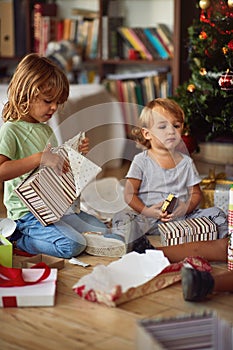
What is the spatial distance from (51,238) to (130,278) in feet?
1.49

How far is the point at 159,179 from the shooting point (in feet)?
8.60

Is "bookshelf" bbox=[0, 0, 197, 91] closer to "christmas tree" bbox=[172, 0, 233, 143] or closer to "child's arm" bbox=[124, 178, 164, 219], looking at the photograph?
"christmas tree" bbox=[172, 0, 233, 143]

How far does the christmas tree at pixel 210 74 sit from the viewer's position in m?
2.85

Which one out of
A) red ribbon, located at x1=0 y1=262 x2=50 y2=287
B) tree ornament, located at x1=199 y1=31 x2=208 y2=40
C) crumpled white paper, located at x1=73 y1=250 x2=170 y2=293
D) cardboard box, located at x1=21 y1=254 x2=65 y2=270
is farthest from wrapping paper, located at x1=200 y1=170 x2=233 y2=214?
red ribbon, located at x1=0 y1=262 x2=50 y2=287

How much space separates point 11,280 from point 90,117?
2070mm

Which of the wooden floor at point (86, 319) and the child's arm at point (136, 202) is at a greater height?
the child's arm at point (136, 202)

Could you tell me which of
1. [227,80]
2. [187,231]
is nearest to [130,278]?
[187,231]

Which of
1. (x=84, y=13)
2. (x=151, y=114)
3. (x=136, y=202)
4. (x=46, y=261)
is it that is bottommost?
(x=46, y=261)

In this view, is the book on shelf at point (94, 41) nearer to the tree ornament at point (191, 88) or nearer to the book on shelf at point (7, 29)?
the book on shelf at point (7, 29)

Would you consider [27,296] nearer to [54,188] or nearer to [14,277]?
[14,277]

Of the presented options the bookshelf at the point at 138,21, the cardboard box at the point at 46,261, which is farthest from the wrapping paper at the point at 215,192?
the bookshelf at the point at 138,21

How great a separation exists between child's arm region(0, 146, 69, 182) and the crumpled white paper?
17.7 inches

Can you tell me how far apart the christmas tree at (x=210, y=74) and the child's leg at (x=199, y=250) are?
69cm

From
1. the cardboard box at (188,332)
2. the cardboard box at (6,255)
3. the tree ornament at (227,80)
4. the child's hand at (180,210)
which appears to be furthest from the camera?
the tree ornament at (227,80)
